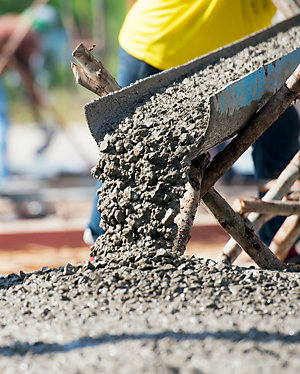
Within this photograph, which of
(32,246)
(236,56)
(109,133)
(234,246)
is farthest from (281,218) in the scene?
(32,246)

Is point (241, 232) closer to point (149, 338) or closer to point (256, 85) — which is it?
point (256, 85)

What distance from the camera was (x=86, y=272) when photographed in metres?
2.02

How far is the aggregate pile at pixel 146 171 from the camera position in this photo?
2.10m

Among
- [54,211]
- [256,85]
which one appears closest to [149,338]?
[256,85]

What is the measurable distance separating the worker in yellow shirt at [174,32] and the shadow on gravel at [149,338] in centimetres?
115

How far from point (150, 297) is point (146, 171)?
0.47 meters

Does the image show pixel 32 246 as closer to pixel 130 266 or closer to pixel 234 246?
pixel 234 246

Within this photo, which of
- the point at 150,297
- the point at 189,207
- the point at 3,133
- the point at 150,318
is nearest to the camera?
the point at 150,318

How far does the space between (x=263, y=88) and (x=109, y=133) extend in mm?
592

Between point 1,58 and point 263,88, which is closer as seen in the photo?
point 263,88

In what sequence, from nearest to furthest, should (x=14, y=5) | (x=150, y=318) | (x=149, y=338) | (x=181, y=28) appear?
(x=149, y=338) → (x=150, y=318) → (x=181, y=28) → (x=14, y=5)

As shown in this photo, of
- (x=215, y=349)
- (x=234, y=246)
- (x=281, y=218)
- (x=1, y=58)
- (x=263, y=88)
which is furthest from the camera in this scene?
(x=1, y=58)

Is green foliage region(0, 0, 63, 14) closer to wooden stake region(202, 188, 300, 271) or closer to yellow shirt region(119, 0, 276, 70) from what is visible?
yellow shirt region(119, 0, 276, 70)

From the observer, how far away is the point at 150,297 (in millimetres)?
1854
